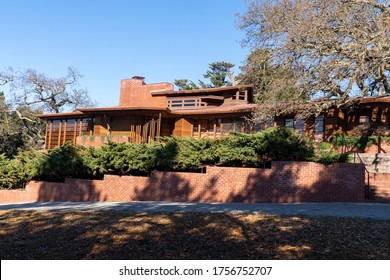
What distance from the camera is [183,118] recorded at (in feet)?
86.4

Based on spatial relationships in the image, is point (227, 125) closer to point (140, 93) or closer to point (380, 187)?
point (140, 93)

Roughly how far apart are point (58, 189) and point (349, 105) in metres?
16.4

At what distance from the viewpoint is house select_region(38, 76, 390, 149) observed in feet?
68.4

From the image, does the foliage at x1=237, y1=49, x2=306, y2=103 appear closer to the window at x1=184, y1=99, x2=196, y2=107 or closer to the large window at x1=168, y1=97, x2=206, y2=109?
the large window at x1=168, y1=97, x2=206, y2=109

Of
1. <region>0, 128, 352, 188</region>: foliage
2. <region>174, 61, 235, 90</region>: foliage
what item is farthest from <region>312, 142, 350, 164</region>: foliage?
<region>174, 61, 235, 90</region>: foliage

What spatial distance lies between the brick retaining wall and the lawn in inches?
166

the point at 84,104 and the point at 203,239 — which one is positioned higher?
the point at 84,104

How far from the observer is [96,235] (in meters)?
6.73

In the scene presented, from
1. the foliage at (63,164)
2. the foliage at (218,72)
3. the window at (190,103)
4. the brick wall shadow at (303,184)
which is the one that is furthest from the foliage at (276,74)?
the foliage at (218,72)

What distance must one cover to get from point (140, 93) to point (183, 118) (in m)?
8.40

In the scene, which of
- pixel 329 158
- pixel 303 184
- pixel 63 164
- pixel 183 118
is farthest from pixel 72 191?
pixel 183 118

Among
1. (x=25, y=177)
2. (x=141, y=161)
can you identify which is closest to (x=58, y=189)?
(x=25, y=177)

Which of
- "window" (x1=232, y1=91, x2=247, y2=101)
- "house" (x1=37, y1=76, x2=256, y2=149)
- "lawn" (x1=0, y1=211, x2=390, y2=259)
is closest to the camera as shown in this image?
"lawn" (x1=0, y1=211, x2=390, y2=259)

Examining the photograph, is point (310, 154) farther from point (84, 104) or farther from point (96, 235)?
point (84, 104)
